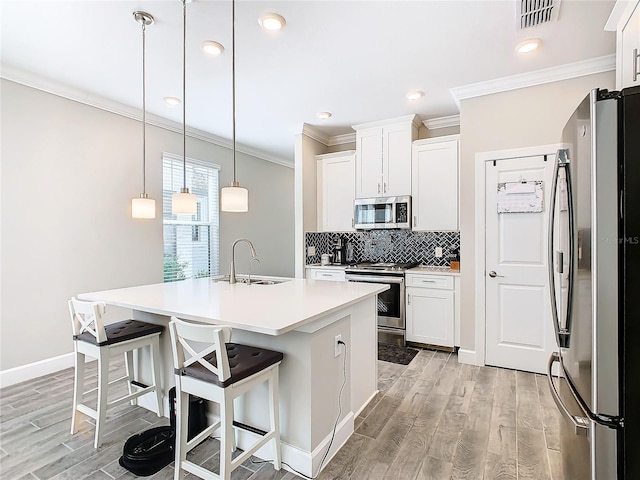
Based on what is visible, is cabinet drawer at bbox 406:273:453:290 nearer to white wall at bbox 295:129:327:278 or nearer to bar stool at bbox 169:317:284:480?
white wall at bbox 295:129:327:278

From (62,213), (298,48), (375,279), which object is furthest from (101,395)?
(375,279)

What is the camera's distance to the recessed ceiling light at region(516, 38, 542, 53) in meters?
2.53

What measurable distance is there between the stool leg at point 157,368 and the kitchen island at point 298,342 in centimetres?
5

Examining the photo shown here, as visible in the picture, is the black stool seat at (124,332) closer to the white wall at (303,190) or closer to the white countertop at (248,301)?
the white countertop at (248,301)

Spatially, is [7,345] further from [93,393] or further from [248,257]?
[248,257]

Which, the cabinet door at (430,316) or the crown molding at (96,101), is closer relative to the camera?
the crown molding at (96,101)

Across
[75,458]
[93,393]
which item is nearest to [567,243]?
[75,458]

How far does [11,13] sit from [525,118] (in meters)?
4.12

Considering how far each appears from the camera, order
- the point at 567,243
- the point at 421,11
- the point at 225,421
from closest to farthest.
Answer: the point at 567,243 → the point at 225,421 → the point at 421,11

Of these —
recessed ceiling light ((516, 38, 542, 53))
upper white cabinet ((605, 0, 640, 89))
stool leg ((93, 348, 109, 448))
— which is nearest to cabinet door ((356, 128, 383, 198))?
recessed ceiling light ((516, 38, 542, 53))

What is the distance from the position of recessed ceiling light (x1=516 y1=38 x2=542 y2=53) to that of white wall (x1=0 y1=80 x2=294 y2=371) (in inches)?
154

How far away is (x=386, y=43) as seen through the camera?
254 cm

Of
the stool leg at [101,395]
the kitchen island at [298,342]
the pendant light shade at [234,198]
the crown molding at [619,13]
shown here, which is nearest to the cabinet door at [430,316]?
the kitchen island at [298,342]

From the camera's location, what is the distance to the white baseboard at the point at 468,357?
11.2 feet
